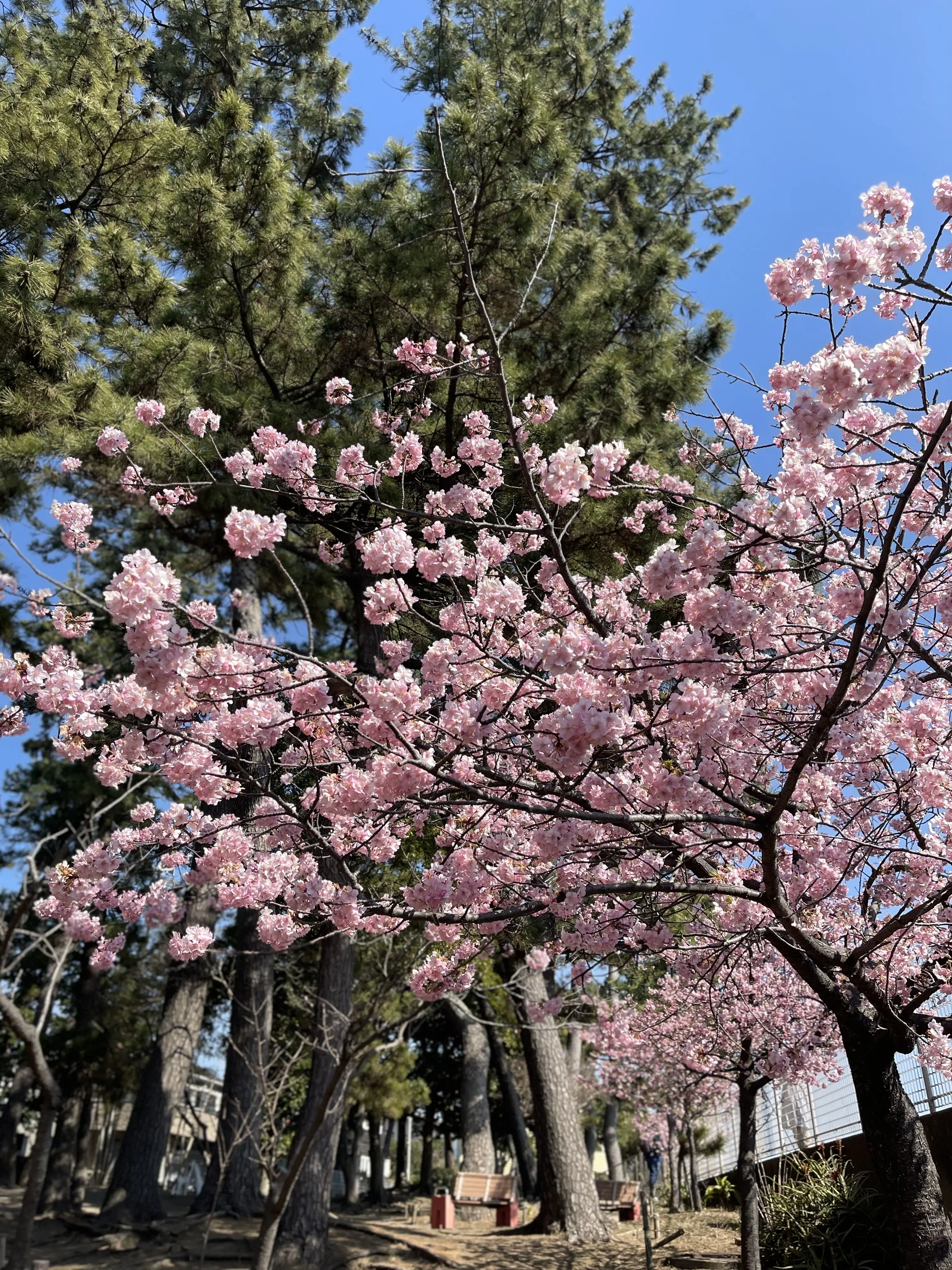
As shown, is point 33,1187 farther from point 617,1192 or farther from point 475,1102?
point 475,1102

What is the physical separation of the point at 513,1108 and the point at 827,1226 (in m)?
9.91

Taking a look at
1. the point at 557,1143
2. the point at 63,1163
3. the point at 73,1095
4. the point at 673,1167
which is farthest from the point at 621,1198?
the point at 63,1163

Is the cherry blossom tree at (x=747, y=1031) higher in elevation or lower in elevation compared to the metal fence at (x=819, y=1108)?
higher

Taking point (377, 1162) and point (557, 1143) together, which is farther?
point (377, 1162)

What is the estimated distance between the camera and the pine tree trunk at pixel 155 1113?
891 centimetres

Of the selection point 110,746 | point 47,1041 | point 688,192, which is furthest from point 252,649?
point 47,1041

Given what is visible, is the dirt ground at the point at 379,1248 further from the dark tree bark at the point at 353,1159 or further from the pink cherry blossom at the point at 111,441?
the dark tree bark at the point at 353,1159

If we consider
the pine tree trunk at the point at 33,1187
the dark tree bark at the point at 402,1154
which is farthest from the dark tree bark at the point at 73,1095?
the dark tree bark at the point at 402,1154

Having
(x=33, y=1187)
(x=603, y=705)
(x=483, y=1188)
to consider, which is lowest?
(x=483, y=1188)

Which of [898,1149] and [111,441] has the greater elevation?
[111,441]

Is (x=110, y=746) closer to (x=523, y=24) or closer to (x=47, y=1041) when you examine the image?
(x=523, y=24)

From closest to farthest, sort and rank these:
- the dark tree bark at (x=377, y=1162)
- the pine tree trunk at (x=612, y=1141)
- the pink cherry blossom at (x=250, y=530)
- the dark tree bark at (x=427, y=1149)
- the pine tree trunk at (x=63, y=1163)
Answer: the pink cherry blossom at (x=250, y=530) < the pine tree trunk at (x=63, y=1163) < the dark tree bark at (x=377, y=1162) < the pine tree trunk at (x=612, y=1141) < the dark tree bark at (x=427, y=1149)

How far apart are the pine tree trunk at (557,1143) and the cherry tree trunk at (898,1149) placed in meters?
4.51

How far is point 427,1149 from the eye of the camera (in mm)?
23469
